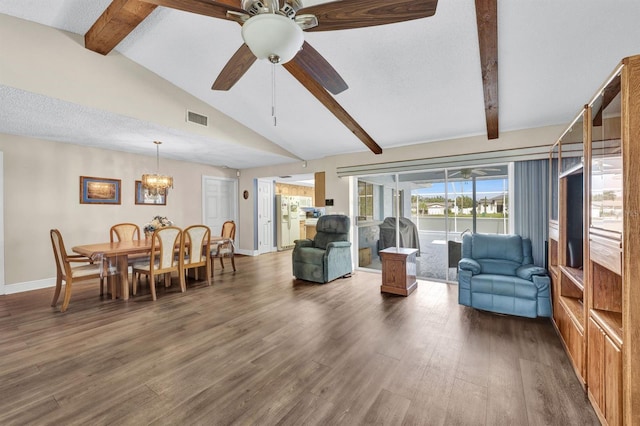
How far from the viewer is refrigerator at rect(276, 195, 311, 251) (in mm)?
7743

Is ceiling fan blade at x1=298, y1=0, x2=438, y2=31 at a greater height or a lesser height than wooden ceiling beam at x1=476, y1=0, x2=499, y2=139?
lesser

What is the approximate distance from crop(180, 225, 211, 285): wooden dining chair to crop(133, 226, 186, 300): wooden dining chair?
0.11 metres

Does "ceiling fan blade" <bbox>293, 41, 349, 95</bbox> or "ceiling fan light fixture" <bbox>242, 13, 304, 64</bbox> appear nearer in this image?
"ceiling fan light fixture" <bbox>242, 13, 304, 64</bbox>

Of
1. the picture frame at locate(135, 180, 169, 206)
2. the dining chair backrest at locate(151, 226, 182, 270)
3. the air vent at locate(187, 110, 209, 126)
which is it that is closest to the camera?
the dining chair backrest at locate(151, 226, 182, 270)

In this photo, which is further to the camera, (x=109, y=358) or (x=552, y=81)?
(x=552, y=81)

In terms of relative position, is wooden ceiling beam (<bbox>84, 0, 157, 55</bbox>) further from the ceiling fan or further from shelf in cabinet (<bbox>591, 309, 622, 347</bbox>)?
shelf in cabinet (<bbox>591, 309, 622, 347</bbox>)

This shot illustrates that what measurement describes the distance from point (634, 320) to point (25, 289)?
6.51 metres

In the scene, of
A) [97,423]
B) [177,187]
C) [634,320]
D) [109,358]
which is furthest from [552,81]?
[177,187]

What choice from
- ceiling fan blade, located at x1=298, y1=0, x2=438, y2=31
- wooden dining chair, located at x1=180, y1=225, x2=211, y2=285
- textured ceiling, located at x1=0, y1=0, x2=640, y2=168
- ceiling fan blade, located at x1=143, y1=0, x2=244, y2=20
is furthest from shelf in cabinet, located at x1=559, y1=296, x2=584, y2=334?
wooden dining chair, located at x1=180, y1=225, x2=211, y2=285

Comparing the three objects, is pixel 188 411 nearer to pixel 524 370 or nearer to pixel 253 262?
pixel 524 370

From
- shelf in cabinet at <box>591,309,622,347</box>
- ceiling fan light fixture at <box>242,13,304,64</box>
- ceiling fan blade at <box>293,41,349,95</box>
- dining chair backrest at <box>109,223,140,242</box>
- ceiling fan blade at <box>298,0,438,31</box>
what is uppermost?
ceiling fan blade at <box>293,41,349,95</box>

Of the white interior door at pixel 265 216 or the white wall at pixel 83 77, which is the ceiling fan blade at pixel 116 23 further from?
the white interior door at pixel 265 216

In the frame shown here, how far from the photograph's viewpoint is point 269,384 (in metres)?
1.89

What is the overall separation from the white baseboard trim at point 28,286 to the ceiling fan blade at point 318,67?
16.8 feet
